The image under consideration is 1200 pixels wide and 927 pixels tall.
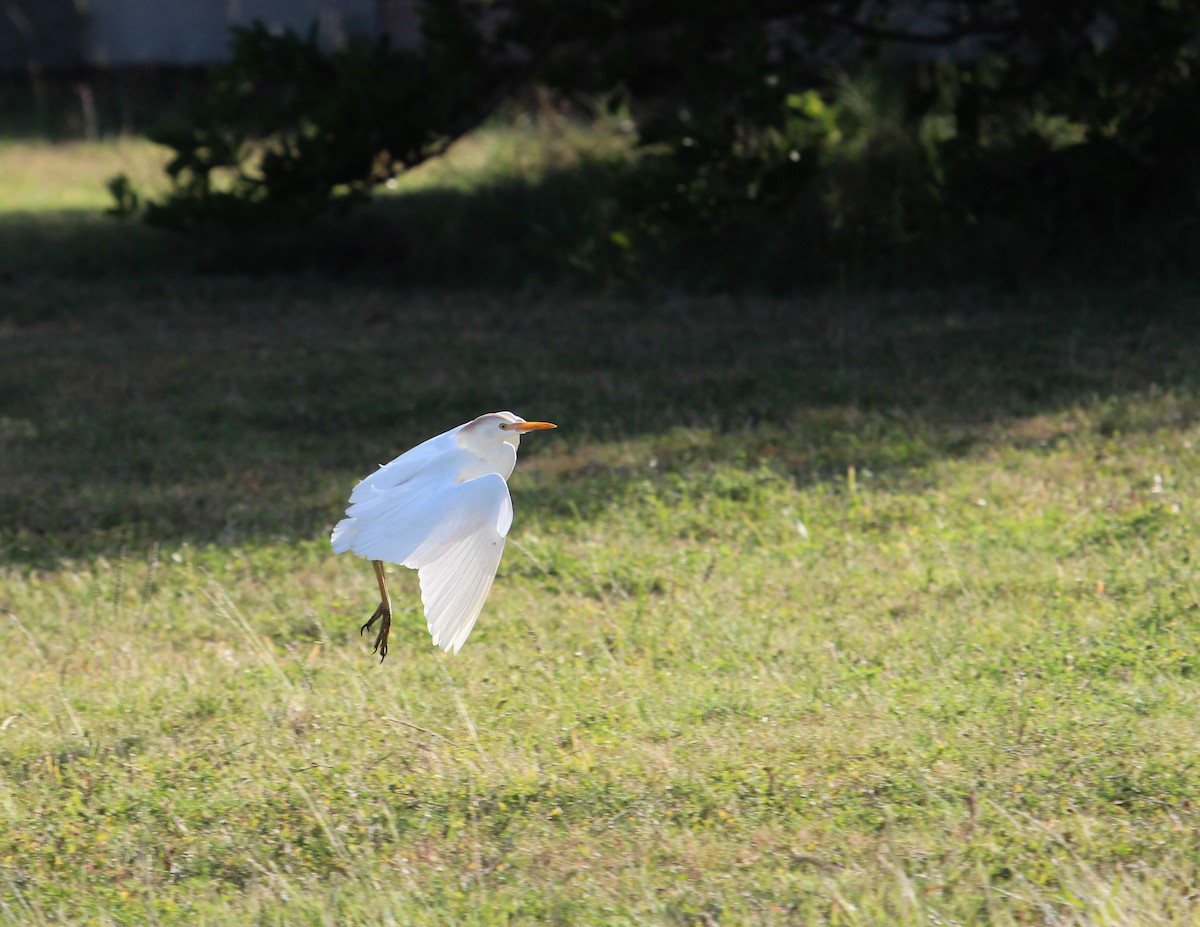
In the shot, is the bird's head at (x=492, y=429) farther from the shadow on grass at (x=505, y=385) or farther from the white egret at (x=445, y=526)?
the shadow on grass at (x=505, y=385)

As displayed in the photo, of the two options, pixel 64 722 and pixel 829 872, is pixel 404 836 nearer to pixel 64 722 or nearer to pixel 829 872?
pixel 829 872

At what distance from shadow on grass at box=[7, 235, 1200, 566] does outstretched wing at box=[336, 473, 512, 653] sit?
6.41 ft

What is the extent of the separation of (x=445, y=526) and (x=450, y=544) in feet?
0.14

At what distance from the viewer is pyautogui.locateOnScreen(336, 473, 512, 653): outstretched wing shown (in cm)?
310

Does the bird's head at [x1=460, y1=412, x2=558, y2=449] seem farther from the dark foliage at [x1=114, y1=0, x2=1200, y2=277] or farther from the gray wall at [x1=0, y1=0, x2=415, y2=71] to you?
the gray wall at [x1=0, y1=0, x2=415, y2=71]

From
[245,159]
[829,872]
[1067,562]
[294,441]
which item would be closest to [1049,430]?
[1067,562]

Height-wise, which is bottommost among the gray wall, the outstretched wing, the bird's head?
the outstretched wing

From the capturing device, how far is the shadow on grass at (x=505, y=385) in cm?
558

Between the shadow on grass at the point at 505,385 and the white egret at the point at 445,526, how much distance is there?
1.74 meters

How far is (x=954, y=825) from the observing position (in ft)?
9.62

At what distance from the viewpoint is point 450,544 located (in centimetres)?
317

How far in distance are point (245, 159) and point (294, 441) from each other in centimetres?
321

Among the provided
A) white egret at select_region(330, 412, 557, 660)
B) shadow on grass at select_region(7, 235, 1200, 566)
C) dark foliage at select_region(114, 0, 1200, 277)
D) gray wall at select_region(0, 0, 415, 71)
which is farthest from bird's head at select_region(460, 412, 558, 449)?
gray wall at select_region(0, 0, 415, 71)

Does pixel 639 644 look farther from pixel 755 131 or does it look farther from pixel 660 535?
pixel 755 131
